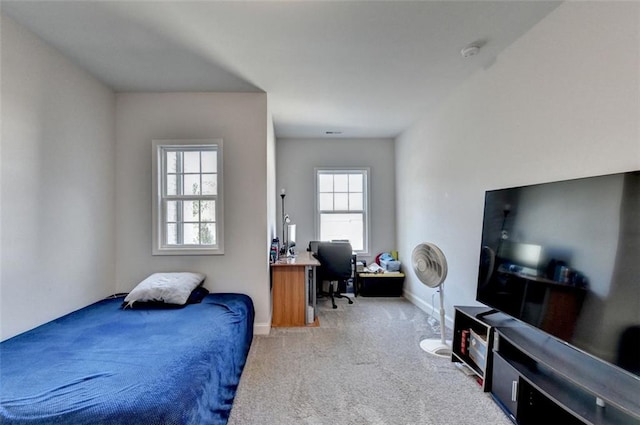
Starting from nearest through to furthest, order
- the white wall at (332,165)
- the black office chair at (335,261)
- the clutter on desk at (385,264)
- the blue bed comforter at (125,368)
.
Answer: the blue bed comforter at (125,368)
the black office chair at (335,261)
the clutter on desk at (385,264)
the white wall at (332,165)

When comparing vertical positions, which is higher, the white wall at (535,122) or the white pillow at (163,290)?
the white wall at (535,122)

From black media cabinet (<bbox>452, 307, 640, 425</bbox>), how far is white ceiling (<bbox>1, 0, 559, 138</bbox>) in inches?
82.6

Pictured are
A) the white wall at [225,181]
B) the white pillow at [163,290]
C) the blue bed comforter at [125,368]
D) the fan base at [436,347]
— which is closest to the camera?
the blue bed comforter at [125,368]

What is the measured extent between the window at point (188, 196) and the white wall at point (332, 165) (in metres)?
1.85

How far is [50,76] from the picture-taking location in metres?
2.19

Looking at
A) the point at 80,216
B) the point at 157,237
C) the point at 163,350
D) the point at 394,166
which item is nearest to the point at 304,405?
the point at 163,350

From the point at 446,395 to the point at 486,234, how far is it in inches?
48.1

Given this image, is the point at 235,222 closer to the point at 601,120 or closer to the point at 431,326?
the point at 431,326

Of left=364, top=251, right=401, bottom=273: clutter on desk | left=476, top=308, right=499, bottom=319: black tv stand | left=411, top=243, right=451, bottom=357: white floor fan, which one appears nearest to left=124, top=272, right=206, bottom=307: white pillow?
left=411, top=243, right=451, bottom=357: white floor fan

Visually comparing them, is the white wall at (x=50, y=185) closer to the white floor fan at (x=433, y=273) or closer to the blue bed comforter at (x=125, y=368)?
the blue bed comforter at (x=125, y=368)

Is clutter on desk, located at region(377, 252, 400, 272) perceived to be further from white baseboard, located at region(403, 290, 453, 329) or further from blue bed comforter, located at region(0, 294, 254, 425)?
blue bed comforter, located at region(0, 294, 254, 425)

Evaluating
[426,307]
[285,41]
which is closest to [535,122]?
[285,41]

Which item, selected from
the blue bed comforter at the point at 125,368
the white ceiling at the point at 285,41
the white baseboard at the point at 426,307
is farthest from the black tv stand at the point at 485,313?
the white ceiling at the point at 285,41

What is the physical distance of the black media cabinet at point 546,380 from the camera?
1.28 m
